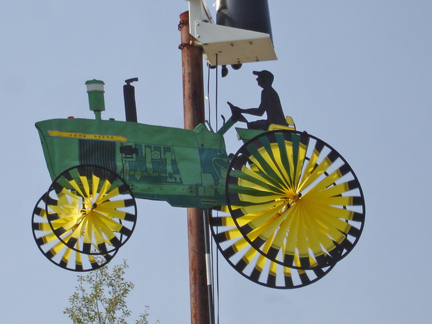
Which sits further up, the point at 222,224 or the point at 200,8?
the point at 200,8

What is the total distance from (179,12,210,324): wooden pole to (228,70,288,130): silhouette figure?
46cm

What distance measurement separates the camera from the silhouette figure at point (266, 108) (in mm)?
9844

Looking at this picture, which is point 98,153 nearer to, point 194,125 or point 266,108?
point 194,125

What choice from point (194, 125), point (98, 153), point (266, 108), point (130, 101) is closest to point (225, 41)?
point (266, 108)

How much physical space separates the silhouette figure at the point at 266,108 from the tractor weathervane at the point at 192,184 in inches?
22.2

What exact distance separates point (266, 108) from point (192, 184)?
1.24m

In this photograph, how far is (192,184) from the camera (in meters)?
9.22

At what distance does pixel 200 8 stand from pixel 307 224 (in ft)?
7.59

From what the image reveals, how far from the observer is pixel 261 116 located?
32.7ft

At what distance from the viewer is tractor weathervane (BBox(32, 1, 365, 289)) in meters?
9.05

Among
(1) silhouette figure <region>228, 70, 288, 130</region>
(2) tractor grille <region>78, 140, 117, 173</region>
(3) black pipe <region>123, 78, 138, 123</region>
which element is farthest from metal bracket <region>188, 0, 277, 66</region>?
(2) tractor grille <region>78, 140, 117, 173</region>

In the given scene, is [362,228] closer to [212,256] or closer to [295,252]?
[295,252]

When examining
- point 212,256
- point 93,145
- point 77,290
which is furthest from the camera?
point 77,290

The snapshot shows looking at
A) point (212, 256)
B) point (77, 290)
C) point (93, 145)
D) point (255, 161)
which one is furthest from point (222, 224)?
point (77, 290)
